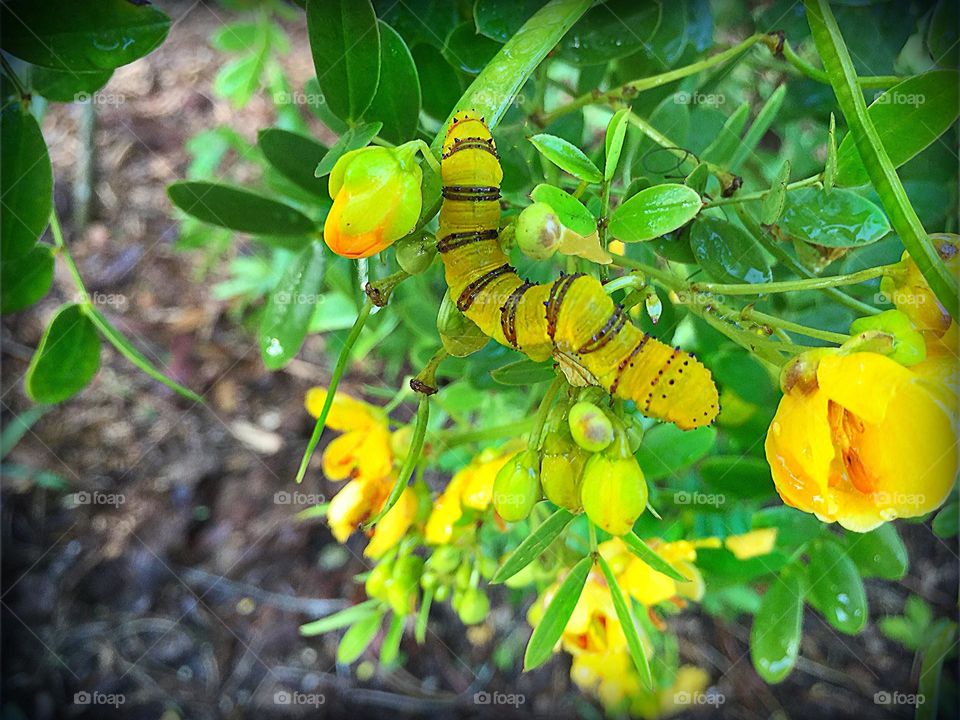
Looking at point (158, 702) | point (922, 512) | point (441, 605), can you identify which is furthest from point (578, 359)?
point (158, 702)

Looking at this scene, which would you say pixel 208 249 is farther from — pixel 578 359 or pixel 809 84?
pixel 578 359

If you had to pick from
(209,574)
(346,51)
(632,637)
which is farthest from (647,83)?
(209,574)

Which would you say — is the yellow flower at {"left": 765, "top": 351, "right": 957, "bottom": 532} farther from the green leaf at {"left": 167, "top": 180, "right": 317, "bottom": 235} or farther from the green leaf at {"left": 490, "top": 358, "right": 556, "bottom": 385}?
the green leaf at {"left": 167, "top": 180, "right": 317, "bottom": 235}

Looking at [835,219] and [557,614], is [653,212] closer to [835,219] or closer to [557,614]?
[835,219]

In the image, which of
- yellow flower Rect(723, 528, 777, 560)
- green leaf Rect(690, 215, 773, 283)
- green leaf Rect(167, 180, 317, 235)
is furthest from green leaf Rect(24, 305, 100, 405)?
yellow flower Rect(723, 528, 777, 560)

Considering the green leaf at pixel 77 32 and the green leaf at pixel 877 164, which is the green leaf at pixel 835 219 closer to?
the green leaf at pixel 877 164

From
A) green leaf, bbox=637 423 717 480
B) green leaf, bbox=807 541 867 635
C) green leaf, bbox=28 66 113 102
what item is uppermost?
green leaf, bbox=28 66 113 102
